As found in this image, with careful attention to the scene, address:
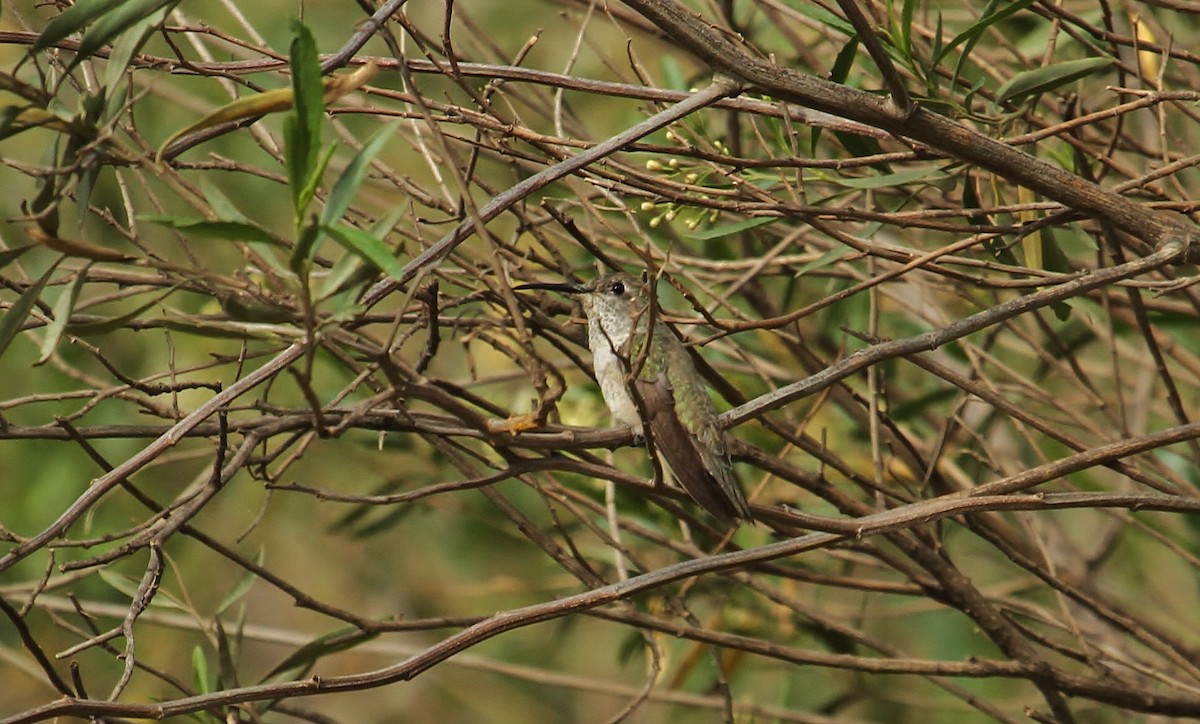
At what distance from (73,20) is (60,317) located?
38 centimetres

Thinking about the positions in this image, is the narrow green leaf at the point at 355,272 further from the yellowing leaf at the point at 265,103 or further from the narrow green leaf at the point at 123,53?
the narrow green leaf at the point at 123,53

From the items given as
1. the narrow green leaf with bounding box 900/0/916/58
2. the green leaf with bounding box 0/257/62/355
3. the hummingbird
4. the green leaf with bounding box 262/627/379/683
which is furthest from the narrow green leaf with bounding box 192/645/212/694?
the narrow green leaf with bounding box 900/0/916/58

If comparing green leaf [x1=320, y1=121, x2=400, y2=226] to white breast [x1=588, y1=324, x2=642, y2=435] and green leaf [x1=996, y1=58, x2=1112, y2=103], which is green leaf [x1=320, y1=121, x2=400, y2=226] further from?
white breast [x1=588, y1=324, x2=642, y2=435]

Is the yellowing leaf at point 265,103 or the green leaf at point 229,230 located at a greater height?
the yellowing leaf at point 265,103

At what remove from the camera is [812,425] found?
16.6 feet

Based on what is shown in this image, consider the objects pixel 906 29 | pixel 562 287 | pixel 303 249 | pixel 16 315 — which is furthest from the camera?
pixel 562 287

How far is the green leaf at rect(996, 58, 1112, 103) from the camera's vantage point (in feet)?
8.57

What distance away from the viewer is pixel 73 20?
184 cm

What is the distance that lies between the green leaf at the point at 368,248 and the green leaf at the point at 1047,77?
1412 mm

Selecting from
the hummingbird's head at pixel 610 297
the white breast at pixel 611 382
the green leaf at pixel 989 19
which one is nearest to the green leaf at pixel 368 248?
the green leaf at pixel 989 19

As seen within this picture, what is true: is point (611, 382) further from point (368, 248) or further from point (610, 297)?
point (368, 248)

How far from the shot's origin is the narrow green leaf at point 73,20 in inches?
71.5

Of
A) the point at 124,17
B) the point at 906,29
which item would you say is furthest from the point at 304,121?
the point at 906,29

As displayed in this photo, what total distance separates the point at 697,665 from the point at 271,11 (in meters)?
3.35
